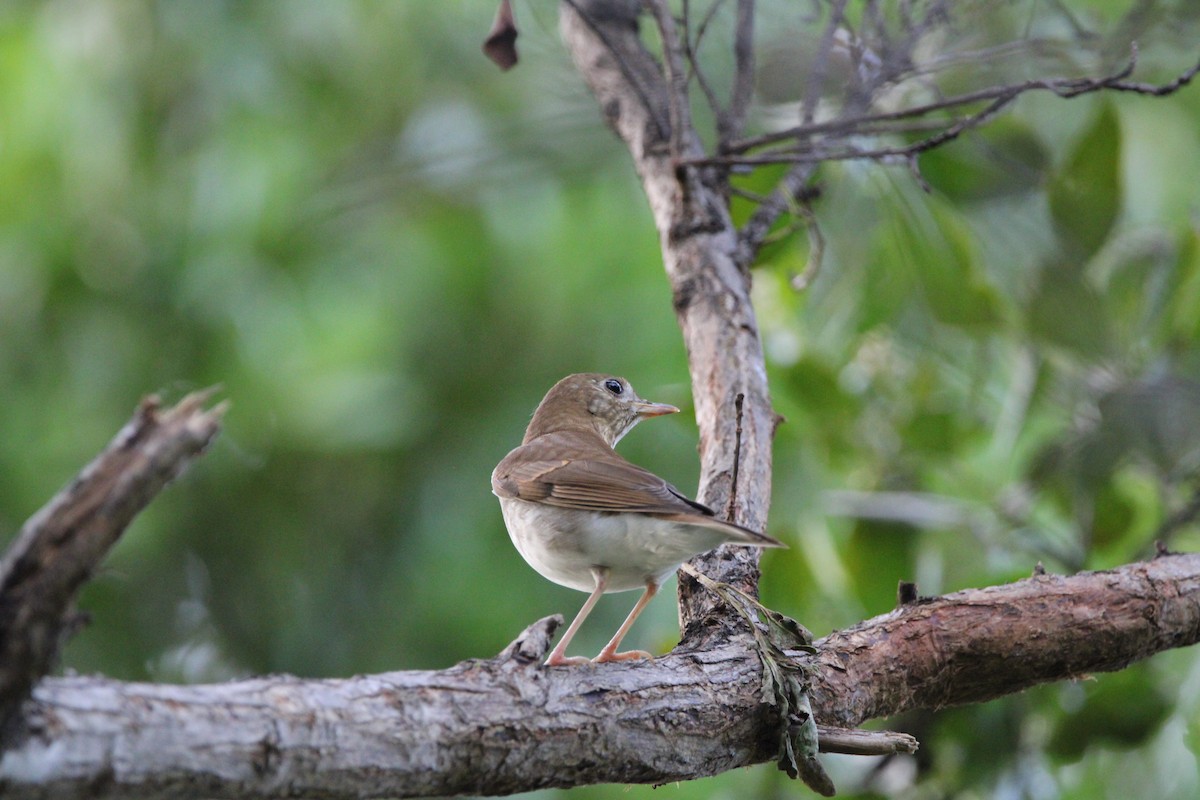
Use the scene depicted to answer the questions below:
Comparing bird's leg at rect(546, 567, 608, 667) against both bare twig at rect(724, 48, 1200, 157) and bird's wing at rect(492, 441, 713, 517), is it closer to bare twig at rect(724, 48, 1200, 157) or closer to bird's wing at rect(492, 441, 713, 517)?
bird's wing at rect(492, 441, 713, 517)

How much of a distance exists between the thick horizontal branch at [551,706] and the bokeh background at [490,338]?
145 centimetres

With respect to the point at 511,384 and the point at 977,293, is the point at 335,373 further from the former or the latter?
the point at 977,293

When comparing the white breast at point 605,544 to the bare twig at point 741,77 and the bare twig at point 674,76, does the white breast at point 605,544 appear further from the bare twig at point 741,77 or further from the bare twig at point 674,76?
the bare twig at point 741,77

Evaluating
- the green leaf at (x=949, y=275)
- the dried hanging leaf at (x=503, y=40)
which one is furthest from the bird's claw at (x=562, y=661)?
the green leaf at (x=949, y=275)

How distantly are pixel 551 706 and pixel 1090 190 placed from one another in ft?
12.4

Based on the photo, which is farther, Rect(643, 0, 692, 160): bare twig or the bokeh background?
the bokeh background

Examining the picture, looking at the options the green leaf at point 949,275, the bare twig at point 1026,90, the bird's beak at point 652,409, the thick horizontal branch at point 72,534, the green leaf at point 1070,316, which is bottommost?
the thick horizontal branch at point 72,534

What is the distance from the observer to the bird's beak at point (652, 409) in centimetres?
502

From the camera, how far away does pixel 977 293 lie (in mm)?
5348

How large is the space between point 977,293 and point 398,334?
4.68 metres

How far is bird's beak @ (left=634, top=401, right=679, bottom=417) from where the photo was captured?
5.02 m

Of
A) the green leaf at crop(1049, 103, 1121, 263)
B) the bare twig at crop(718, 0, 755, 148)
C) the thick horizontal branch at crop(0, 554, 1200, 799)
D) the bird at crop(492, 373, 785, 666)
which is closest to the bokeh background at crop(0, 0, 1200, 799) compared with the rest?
the green leaf at crop(1049, 103, 1121, 263)

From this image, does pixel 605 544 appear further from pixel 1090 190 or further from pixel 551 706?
pixel 1090 190

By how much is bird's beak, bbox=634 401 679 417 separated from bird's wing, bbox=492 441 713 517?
66cm
